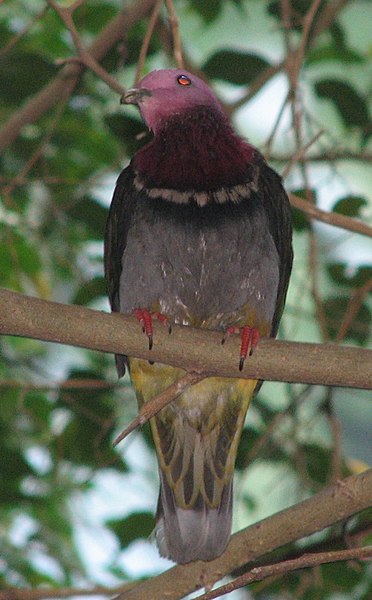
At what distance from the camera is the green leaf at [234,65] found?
3.56 m

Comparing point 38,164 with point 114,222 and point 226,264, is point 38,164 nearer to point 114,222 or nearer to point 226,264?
point 114,222

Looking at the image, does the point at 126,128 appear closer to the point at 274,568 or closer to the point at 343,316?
the point at 343,316

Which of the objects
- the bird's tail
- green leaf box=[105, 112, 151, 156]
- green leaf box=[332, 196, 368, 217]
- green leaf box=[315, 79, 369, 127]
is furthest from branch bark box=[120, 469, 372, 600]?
green leaf box=[315, 79, 369, 127]

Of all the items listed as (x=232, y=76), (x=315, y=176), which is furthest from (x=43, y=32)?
(x=315, y=176)

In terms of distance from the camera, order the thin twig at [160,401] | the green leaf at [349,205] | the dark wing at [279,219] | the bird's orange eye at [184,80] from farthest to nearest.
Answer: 1. the green leaf at [349,205]
2. the bird's orange eye at [184,80]
3. the dark wing at [279,219]
4. the thin twig at [160,401]

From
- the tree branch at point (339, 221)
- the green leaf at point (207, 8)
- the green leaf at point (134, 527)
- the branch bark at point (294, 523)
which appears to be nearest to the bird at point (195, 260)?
the tree branch at point (339, 221)

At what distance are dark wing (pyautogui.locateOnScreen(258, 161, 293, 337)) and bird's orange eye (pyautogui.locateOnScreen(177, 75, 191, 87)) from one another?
347mm

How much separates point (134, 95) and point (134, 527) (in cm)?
142

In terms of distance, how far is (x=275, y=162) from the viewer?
402cm

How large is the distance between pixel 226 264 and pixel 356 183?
14.0 feet

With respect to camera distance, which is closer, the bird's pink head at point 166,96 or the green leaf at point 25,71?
the bird's pink head at point 166,96

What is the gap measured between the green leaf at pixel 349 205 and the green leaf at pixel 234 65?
0.71 m

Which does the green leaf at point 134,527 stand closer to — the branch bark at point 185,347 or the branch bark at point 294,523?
the branch bark at point 294,523

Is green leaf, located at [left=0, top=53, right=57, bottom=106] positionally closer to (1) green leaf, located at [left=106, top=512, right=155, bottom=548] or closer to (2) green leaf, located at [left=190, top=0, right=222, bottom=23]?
(2) green leaf, located at [left=190, top=0, right=222, bottom=23]
